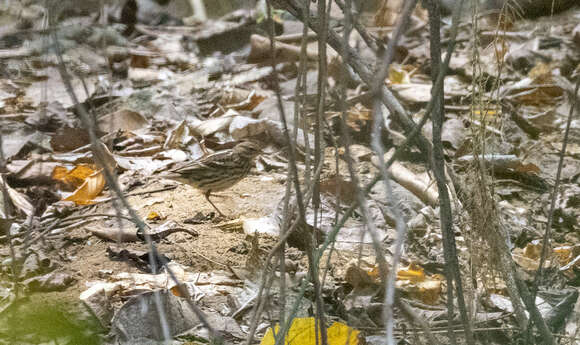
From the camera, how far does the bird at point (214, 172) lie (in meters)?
4.50

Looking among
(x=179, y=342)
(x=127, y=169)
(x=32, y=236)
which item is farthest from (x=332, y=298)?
(x=127, y=169)

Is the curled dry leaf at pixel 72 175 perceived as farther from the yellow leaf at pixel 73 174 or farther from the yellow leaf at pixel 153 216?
the yellow leaf at pixel 153 216

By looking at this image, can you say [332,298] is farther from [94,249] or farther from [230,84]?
[230,84]

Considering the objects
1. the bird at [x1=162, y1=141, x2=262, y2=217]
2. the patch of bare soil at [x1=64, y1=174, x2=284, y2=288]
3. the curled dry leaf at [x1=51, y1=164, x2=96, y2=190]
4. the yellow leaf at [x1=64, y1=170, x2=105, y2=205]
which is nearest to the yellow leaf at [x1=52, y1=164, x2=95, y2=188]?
the curled dry leaf at [x1=51, y1=164, x2=96, y2=190]

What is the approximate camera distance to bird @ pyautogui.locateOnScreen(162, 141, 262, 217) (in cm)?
450

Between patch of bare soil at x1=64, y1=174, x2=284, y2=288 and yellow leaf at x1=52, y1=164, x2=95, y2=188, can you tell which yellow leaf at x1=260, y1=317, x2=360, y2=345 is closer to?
patch of bare soil at x1=64, y1=174, x2=284, y2=288

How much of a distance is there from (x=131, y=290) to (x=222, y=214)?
112 cm

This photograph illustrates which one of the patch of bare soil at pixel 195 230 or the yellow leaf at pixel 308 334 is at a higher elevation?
the yellow leaf at pixel 308 334

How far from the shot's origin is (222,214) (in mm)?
4273

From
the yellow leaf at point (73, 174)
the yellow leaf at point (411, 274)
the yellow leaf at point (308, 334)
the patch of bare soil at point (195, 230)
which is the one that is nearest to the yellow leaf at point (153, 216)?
the patch of bare soil at point (195, 230)

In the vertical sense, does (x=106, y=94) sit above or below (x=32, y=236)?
above

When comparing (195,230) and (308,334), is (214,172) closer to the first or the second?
(195,230)

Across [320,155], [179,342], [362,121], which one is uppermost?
[320,155]

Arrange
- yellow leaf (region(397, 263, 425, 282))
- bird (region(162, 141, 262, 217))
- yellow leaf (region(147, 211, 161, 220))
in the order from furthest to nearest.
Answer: bird (region(162, 141, 262, 217)) < yellow leaf (region(147, 211, 161, 220)) < yellow leaf (region(397, 263, 425, 282))
